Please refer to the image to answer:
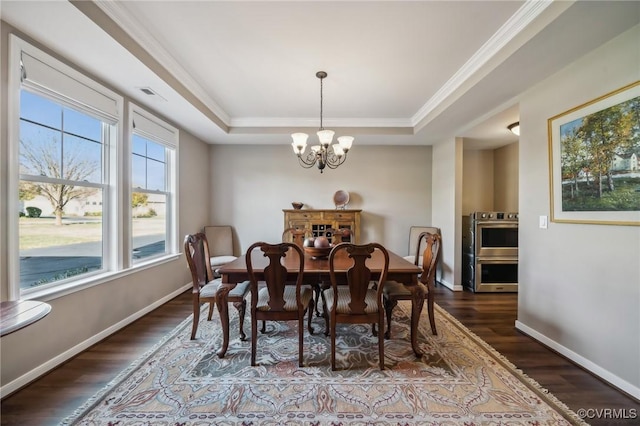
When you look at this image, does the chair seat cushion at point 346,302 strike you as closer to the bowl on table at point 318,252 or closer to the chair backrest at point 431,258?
the bowl on table at point 318,252

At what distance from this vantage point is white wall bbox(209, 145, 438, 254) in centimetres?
477

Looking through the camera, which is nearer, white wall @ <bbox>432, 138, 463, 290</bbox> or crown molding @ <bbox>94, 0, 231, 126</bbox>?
crown molding @ <bbox>94, 0, 231, 126</bbox>

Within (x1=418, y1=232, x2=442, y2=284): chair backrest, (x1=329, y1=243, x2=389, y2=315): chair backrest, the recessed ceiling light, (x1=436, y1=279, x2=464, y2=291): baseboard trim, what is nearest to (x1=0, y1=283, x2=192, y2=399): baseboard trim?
(x1=329, y1=243, x2=389, y2=315): chair backrest

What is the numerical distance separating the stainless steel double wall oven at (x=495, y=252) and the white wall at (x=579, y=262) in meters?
1.19

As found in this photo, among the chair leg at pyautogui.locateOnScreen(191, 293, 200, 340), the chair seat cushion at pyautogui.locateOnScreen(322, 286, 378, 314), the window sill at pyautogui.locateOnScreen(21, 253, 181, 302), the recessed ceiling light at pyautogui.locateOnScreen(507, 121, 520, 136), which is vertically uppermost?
the recessed ceiling light at pyautogui.locateOnScreen(507, 121, 520, 136)

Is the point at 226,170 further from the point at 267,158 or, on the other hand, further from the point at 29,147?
the point at 29,147

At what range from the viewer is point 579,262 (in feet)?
6.72

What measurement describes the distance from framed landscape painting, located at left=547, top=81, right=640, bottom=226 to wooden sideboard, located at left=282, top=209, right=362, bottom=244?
8.83ft

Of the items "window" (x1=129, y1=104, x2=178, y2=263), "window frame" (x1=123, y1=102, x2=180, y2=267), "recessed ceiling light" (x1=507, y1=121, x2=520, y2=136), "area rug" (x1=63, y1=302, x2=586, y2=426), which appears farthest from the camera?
"recessed ceiling light" (x1=507, y1=121, x2=520, y2=136)

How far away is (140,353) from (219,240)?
2471 millimetres

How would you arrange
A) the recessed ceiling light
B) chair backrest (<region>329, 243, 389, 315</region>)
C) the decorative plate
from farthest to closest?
the decorative plate
the recessed ceiling light
chair backrest (<region>329, 243, 389, 315</region>)

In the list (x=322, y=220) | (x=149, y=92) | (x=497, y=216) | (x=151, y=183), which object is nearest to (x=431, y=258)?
(x=497, y=216)

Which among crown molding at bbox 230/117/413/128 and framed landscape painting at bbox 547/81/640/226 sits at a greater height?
crown molding at bbox 230/117/413/128

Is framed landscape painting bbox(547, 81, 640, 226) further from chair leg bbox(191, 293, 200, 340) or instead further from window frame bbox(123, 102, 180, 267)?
window frame bbox(123, 102, 180, 267)
